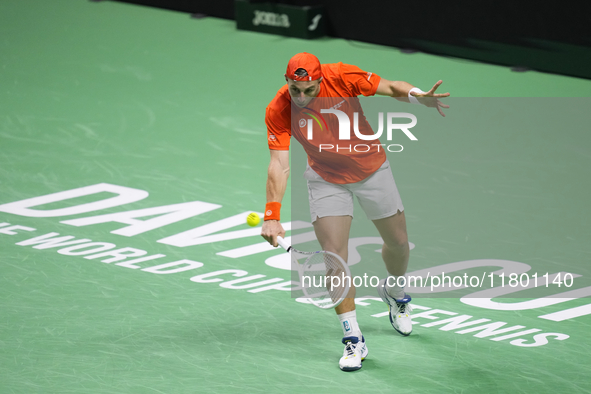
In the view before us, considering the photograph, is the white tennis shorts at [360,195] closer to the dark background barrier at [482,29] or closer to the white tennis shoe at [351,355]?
the white tennis shoe at [351,355]

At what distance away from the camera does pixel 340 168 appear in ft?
21.2

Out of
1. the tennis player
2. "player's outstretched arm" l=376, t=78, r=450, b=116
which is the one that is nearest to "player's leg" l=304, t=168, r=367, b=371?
the tennis player

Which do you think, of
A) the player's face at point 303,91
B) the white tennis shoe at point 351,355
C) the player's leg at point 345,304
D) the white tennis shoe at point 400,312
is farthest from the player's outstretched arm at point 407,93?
the white tennis shoe at point 351,355

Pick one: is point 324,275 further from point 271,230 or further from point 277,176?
point 277,176

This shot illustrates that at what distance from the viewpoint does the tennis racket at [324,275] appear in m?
6.15

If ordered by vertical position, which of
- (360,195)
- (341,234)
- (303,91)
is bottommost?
(341,234)

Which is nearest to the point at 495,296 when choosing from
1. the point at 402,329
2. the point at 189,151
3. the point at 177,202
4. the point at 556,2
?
the point at 402,329

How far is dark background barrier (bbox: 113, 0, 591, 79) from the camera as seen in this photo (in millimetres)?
12977

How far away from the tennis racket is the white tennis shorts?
31 cm

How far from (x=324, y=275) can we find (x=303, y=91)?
131cm

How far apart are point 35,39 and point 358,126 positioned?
10.9 m

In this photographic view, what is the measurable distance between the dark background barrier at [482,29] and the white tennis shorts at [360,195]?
24.3 feet

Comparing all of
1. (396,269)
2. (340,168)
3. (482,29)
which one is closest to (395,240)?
(396,269)

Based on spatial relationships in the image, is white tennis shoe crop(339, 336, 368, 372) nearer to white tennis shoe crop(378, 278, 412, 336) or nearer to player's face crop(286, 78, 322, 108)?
white tennis shoe crop(378, 278, 412, 336)
